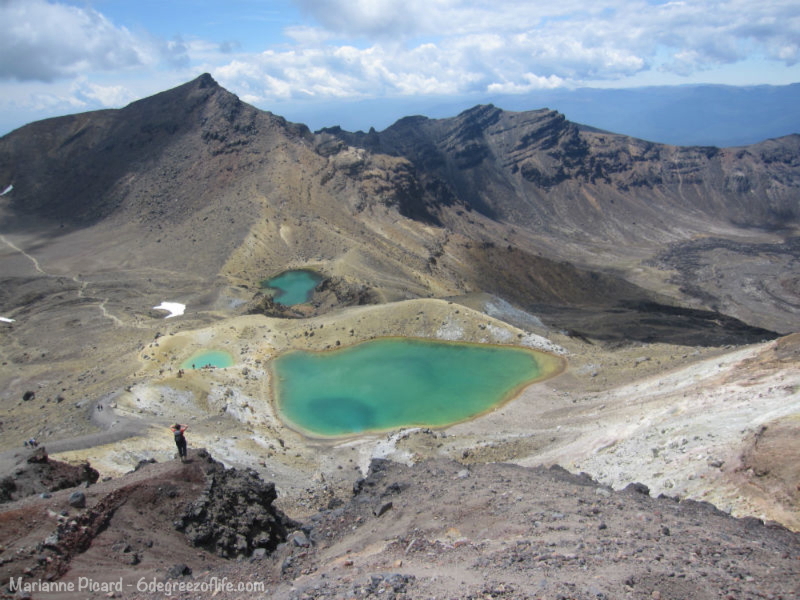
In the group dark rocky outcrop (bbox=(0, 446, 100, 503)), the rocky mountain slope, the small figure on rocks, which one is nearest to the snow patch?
the rocky mountain slope

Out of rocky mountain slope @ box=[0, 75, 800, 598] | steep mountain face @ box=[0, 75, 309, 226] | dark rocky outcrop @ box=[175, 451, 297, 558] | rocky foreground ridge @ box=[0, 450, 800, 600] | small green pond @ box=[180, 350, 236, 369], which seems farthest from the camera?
steep mountain face @ box=[0, 75, 309, 226]

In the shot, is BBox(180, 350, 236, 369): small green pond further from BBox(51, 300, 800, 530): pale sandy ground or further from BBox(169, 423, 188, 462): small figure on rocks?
BBox(169, 423, 188, 462): small figure on rocks

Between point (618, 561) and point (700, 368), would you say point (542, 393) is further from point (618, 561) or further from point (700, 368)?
point (618, 561)

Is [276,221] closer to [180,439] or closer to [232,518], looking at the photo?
[180,439]

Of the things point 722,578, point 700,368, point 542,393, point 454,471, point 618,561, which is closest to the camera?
point 722,578

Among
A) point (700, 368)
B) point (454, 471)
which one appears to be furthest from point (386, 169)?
point (454, 471)

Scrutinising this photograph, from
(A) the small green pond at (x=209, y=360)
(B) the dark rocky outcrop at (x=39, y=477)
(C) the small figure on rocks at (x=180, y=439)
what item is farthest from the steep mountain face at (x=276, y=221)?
(C) the small figure on rocks at (x=180, y=439)
